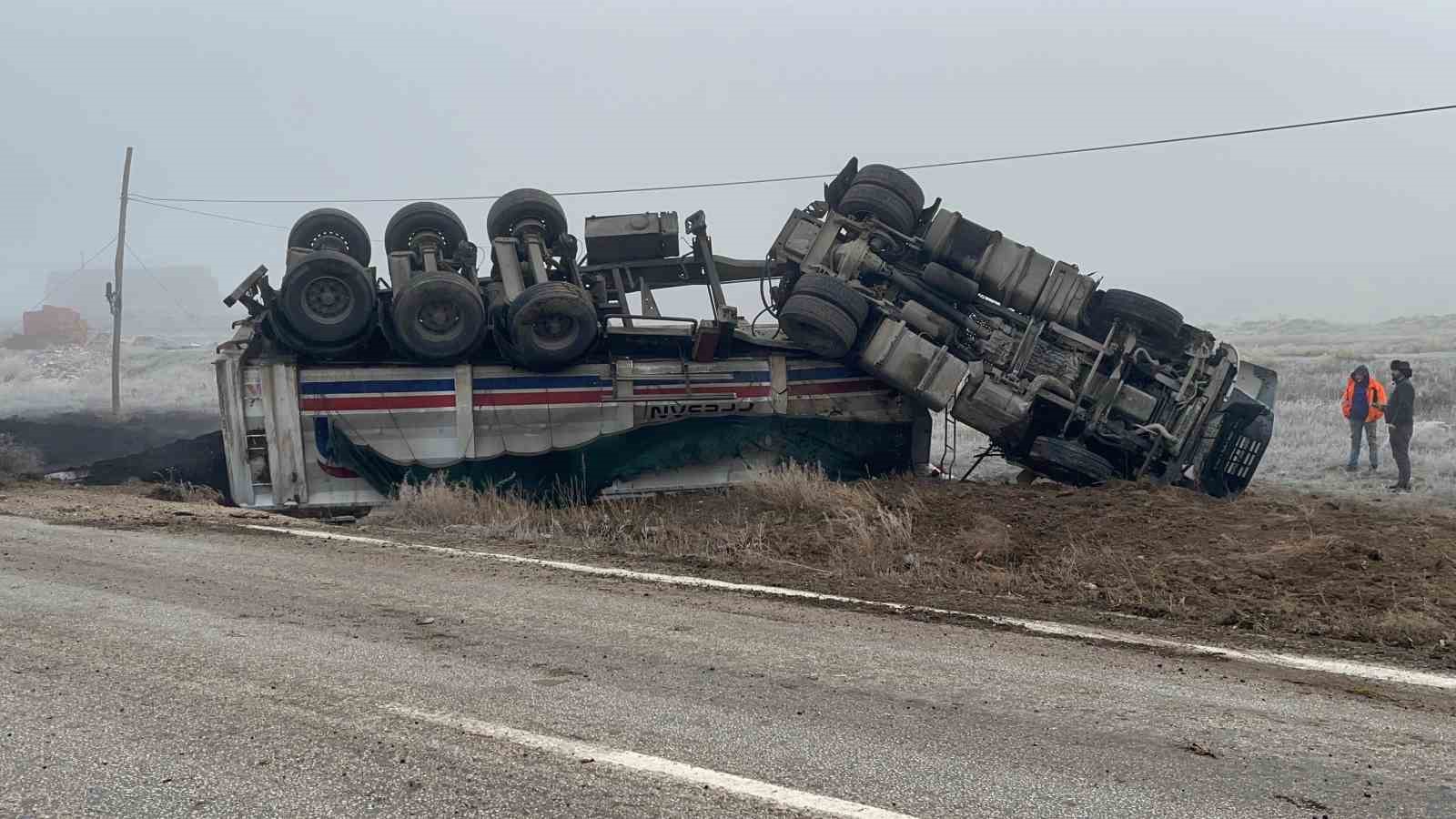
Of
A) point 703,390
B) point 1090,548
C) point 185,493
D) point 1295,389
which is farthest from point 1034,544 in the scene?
point 1295,389

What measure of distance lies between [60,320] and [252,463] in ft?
204

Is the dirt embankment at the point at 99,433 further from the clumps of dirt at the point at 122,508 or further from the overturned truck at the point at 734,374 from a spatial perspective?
the overturned truck at the point at 734,374

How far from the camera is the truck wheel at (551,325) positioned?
32.6 feet

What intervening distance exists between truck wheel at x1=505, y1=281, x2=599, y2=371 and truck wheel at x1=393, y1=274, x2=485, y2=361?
33 cm

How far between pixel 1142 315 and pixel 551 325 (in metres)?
5.27

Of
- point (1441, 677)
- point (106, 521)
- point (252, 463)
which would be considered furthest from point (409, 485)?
point (1441, 677)

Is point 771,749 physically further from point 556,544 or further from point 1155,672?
point 556,544

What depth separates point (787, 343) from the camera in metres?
10.7

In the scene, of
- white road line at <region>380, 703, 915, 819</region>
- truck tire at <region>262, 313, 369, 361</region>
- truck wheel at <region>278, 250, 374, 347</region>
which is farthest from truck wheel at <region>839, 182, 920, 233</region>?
white road line at <region>380, 703, 915, 819</region>

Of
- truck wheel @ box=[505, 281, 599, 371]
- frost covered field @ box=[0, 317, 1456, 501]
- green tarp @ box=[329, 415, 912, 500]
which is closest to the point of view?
truck wheel @ box=[505, 281, 599, 371]

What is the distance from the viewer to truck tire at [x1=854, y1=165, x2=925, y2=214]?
1105 centimetres

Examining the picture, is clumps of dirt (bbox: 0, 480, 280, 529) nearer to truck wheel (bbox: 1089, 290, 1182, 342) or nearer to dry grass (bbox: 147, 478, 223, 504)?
dry grass (bbox: 147, 478, 223, 504)

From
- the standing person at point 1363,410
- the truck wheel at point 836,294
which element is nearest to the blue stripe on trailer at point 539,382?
the truck wheel at point 836,294

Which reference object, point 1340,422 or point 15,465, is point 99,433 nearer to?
point 15,465
